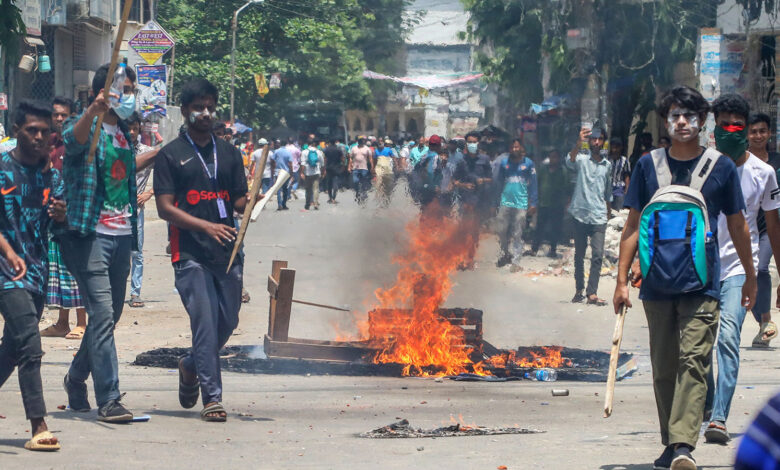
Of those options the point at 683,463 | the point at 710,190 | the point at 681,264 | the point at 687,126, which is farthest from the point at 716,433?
the point at 687,126

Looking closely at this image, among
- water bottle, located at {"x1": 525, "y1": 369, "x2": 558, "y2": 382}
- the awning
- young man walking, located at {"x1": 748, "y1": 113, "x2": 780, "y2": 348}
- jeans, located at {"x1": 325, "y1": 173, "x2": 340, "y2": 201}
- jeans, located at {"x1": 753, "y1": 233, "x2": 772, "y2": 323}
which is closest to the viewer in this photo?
young man walking, located at {"x1": 748, "y1": 113, "x2": 780, "y2": 348}

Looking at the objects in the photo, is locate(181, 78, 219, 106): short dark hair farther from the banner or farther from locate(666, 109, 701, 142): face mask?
the banner

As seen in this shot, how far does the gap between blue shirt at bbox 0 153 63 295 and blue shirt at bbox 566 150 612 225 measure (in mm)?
8399

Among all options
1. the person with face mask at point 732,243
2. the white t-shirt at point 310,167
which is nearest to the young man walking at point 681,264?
the person with face mask at point 732,243

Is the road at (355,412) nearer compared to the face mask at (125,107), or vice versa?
the road at (355,412)

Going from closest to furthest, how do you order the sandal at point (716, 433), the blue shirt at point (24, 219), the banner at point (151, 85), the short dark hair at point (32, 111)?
the blue shirt at point (24, 219) < the short dark hair at point (32, 111) < the sandal at point (716, 433) < the banner at point (151, 85)

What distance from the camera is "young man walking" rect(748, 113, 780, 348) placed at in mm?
7298

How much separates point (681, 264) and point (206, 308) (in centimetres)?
265

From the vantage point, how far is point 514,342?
1039 cm

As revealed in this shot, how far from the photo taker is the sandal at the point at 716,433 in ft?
19.2

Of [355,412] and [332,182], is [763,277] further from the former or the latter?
[332,182]

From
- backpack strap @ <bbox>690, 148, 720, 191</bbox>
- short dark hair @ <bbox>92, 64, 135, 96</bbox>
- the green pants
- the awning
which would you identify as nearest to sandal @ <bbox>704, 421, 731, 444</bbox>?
the green pants

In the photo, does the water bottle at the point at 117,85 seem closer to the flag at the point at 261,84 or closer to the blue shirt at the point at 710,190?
the blue shirt at the point at 710,190

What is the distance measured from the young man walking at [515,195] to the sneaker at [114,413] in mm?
10853
